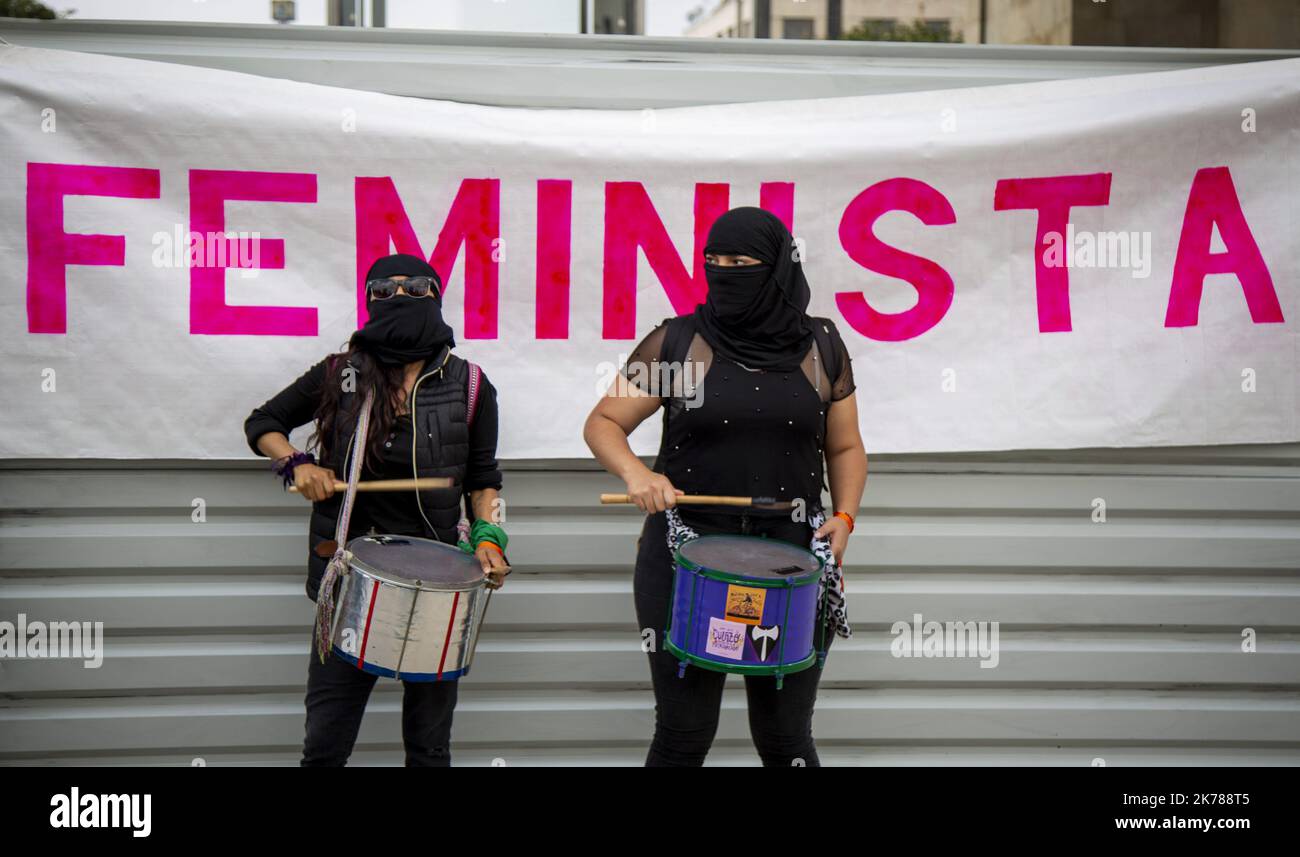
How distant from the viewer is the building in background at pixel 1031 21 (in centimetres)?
436

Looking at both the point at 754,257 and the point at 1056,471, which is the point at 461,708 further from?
the point at 1056,471

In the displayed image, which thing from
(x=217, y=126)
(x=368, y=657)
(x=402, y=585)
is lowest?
(x=368, y=657)

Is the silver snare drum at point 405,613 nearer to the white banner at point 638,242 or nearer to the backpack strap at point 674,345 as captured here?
the backpack strap at point 674,345

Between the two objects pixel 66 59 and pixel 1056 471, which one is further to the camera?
pixel 1056 471

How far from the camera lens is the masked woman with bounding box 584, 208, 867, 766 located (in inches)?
124

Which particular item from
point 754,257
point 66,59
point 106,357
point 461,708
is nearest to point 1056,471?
point 754,257

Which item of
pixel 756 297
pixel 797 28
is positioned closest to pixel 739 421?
pixel 756 297

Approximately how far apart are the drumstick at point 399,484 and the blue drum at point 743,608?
0.76 meters

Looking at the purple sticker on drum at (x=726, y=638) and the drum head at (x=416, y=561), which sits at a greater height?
the drum head at (x=416, y=561)

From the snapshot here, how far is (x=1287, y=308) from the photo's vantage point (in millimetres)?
4133

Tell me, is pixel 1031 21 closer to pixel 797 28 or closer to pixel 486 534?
pixel 797 28

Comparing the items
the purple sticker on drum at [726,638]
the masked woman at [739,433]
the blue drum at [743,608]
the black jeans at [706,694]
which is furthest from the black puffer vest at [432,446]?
the purple sticker on drum at [726,638]

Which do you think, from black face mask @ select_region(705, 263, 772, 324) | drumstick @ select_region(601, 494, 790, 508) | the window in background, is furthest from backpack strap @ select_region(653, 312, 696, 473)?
the window in background
